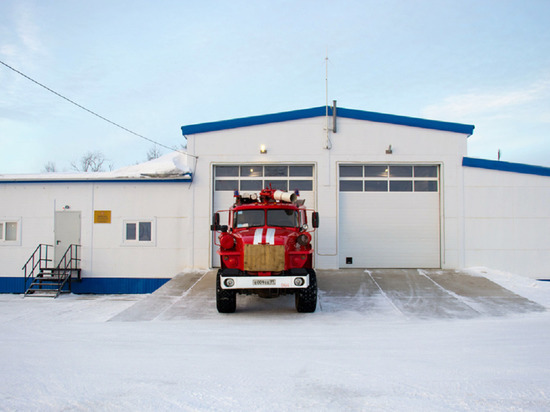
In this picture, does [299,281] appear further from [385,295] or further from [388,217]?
[388,217]

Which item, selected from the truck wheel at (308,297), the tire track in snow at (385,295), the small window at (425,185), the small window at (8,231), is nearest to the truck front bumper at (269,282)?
the truck wheel at (308,297)

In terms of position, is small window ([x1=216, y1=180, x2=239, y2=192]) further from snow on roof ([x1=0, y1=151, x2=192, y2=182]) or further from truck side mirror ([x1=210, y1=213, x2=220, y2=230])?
truck side mirror ([x1=210, y1=213, x2=220, y2=230])

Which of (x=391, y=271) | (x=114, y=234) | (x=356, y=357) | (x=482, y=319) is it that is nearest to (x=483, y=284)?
(x=391, y=271)

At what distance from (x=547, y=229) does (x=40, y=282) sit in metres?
16.5

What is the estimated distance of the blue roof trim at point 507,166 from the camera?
46.6 feet

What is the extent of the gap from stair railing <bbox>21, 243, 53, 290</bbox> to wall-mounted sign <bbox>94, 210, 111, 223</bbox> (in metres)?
1.87

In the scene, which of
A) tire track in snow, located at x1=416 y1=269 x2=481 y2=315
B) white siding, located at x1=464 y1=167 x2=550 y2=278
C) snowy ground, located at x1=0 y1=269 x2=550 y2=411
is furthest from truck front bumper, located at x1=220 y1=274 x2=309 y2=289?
white siding, located at x1=464 y1=167 x2=550 y2=278

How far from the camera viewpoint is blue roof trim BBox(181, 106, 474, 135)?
566 inches

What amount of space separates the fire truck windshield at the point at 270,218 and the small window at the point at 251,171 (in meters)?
4.81

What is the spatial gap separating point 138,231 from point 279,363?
33.3 feet

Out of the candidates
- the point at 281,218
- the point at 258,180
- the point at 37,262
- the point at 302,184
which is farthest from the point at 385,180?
the point at 37,262

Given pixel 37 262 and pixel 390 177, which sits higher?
pixel 390 177

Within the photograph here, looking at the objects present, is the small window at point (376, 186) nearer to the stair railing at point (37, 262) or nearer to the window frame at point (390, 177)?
the window frame at point (390, 177)

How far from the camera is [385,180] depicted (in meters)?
14.7
